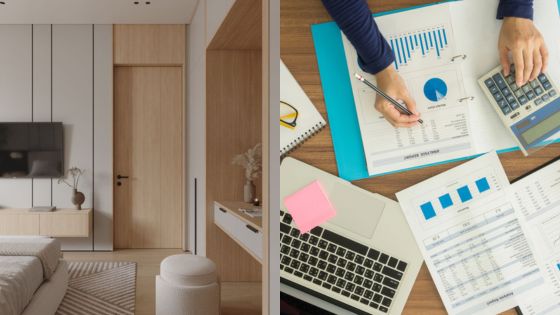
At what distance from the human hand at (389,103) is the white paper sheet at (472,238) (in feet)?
0.56

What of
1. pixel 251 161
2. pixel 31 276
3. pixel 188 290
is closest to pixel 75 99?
pixel 251 161

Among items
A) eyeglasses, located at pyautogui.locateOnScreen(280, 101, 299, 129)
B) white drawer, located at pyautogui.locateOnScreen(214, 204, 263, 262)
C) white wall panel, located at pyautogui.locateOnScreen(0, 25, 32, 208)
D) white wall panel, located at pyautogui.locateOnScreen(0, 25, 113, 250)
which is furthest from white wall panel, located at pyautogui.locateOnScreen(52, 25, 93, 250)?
eyeglasses, located at pyautogui.locateOnScreen(280, 101, 299, 129)

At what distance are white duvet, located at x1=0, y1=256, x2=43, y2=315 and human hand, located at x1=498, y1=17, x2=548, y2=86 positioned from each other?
2546 mm

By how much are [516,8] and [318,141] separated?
619 mm

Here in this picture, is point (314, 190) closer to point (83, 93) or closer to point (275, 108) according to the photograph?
point (275, 108)

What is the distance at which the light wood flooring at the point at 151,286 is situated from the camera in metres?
3.52

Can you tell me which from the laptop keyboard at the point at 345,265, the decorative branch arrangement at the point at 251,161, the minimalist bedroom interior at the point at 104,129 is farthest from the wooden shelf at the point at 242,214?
the laptop keyboard at the point at 345,265

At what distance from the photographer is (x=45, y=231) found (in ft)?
17.2

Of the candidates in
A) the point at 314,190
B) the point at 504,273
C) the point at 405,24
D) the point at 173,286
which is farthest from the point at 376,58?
the point at 173,286

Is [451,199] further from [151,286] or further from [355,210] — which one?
[151,286]

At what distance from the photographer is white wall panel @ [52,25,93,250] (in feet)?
18.3

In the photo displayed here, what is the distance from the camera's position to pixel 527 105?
→ 48.4 inches

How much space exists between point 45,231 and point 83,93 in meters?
1.67

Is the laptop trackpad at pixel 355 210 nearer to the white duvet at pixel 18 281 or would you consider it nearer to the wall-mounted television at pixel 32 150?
the white duvet at pixel 18 281
